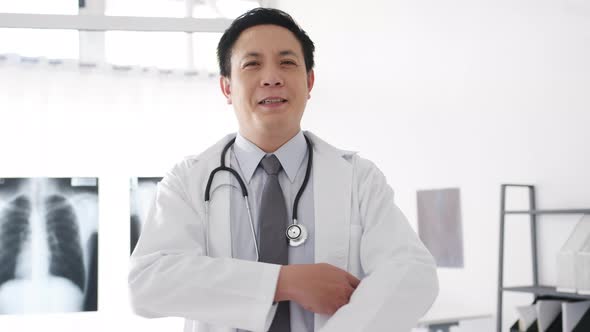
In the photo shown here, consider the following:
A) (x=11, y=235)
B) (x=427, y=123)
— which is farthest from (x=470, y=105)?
(x=11, y=235)

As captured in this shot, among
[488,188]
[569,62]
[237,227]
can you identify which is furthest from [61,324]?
[569,62]

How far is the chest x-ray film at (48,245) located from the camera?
235 centimetres

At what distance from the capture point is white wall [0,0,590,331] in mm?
2469

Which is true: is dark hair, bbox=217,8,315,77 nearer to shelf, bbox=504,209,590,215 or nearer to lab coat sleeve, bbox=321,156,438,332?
lab coat sleeve, bbox=321,156,438,332

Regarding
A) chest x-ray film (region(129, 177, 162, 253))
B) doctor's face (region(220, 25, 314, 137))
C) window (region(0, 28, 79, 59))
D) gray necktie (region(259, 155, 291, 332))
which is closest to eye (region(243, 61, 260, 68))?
doctor's face (region(220, 25, 314, 137))

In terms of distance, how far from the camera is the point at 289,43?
1227mm

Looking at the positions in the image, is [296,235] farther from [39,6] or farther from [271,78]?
[39,6]

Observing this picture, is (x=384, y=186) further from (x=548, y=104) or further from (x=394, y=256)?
(x=548, y=104)

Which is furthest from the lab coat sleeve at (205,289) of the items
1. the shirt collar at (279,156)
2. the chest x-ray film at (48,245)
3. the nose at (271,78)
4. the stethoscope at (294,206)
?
the chest x-ray film at (48,245)

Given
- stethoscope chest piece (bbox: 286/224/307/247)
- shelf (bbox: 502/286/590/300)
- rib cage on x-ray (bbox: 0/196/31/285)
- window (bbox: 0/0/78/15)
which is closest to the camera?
stethoscope chest piece (bbox: 286/224/307/247)

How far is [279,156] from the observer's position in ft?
4.10

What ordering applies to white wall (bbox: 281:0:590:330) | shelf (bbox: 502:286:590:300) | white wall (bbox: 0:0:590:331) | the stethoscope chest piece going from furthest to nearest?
1. white wall (bbox: 281:0:590:330)
2. shelf (bbox: 502:286:590:300)
3. white wall (bbox: 0:0:590:331)
4. the stethoscope chest piece

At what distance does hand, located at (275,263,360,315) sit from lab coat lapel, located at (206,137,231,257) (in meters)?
0.16

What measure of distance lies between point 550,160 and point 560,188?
0.48 ft
